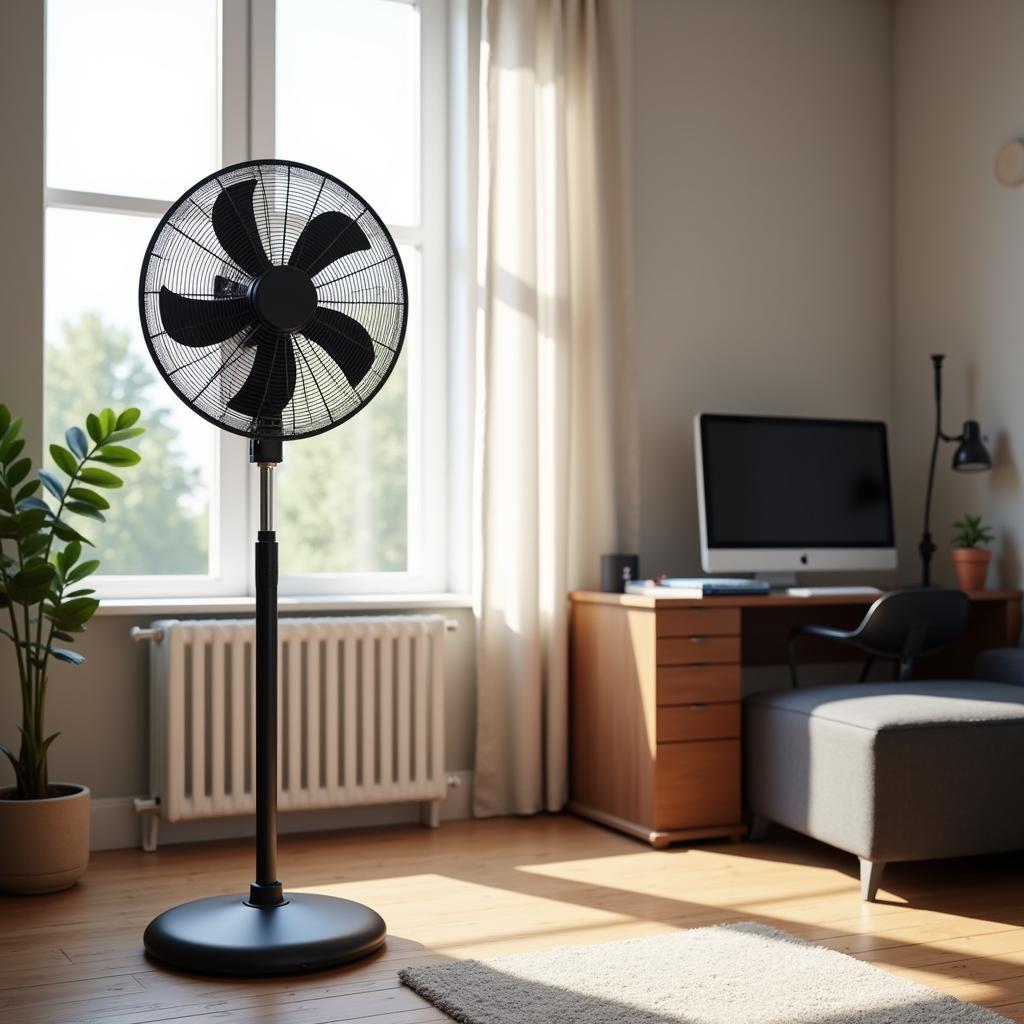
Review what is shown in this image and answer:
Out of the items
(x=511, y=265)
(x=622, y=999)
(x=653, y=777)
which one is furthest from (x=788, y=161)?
(x=622, y=999)

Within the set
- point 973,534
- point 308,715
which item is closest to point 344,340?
point 308,715

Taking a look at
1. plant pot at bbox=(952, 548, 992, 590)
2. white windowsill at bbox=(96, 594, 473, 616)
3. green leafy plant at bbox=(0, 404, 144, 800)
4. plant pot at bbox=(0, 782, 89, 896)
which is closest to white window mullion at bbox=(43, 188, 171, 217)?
green leafy plant at bbox=(0, 404, 144, 800)

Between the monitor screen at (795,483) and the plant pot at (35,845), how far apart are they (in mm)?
1936

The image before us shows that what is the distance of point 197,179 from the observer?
3.64 meters

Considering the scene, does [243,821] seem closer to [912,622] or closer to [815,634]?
[815,634]

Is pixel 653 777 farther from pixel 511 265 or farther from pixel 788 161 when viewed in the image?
pixel 788 161

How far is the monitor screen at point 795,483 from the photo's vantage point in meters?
3.85

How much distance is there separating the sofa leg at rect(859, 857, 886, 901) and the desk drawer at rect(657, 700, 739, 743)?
63cm

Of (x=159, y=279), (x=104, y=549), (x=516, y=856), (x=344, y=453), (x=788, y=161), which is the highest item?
(x=788, y=161)

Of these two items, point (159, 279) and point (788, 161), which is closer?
point (159, 279)

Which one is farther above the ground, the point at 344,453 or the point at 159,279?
the point at 159,279

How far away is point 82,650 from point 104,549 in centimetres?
31

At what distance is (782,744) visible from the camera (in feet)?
10.9

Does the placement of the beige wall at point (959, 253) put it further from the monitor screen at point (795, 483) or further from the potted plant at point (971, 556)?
the monitor screen at point (795, 483)
